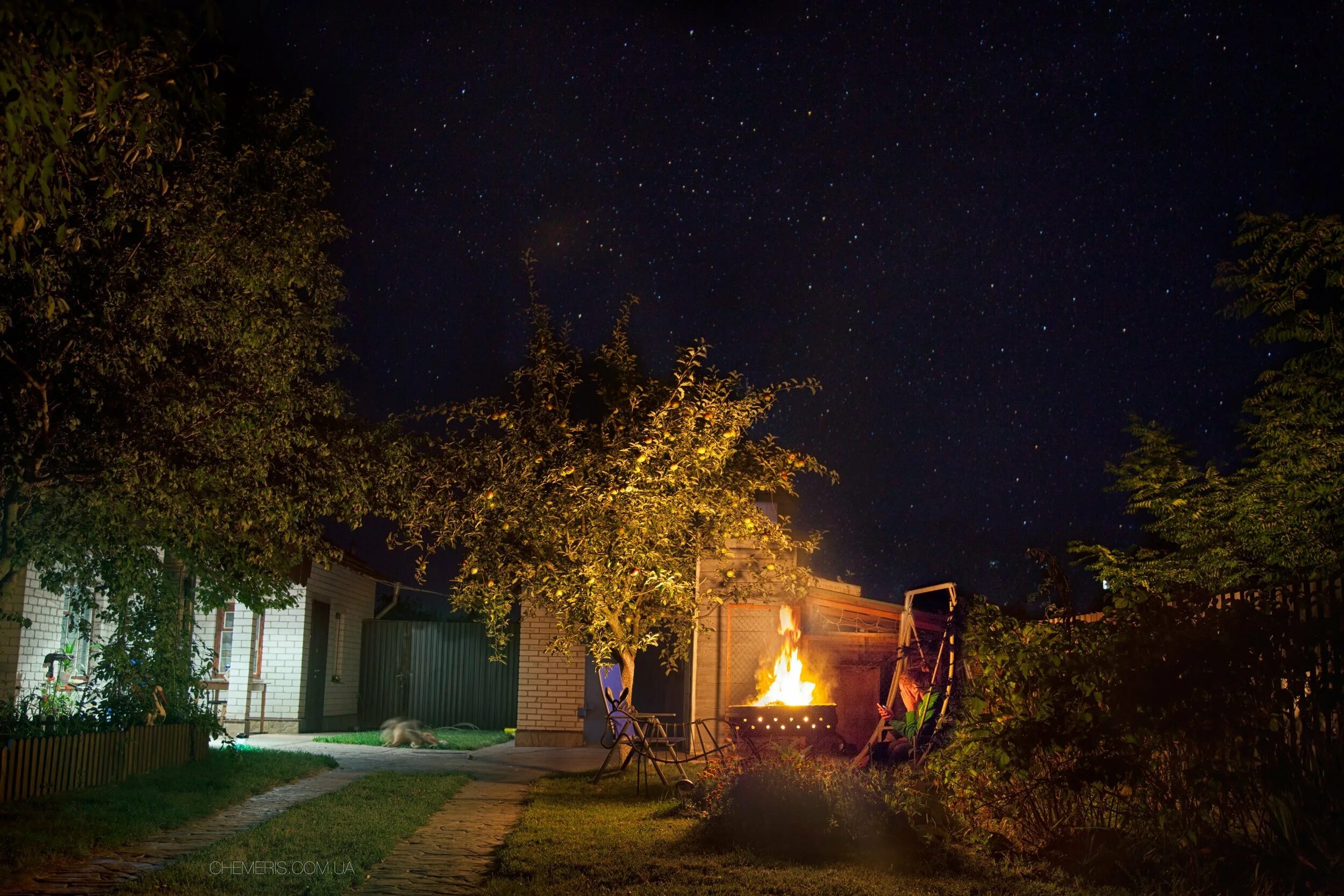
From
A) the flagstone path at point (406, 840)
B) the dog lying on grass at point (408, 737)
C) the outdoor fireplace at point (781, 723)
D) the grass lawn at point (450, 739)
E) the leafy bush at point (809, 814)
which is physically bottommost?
the grass lawn at point (450, 739)

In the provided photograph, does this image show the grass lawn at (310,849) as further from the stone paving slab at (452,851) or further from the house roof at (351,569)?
the house roof at (351,569)

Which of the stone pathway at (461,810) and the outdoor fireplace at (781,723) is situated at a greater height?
the outdoor fireplace at (781,723)

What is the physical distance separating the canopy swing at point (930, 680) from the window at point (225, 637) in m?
11.2

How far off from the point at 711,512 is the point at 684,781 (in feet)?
9.98

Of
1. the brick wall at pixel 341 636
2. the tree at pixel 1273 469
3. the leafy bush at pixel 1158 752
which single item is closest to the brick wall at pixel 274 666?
the brick wall at pixel 341 636

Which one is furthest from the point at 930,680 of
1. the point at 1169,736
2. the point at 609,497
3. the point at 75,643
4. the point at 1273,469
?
the point at 75,643

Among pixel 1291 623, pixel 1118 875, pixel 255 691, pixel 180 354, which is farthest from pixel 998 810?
pixel 255 691

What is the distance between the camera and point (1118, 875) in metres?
5.93

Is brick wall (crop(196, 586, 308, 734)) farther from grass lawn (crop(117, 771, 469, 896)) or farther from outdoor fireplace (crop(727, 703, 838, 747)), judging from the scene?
outdoor fireplace (crop(727, 703, 838, 747))

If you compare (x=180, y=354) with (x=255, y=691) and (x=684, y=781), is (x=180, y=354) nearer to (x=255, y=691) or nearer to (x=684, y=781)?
(x=684, y=781)

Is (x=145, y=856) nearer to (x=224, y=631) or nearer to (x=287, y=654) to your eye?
(x=224, y=631)

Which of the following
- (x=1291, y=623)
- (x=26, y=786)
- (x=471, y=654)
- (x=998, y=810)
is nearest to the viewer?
(x=1291, y=623)

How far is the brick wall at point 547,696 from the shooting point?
59.9 ft

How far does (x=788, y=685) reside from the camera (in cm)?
1103
